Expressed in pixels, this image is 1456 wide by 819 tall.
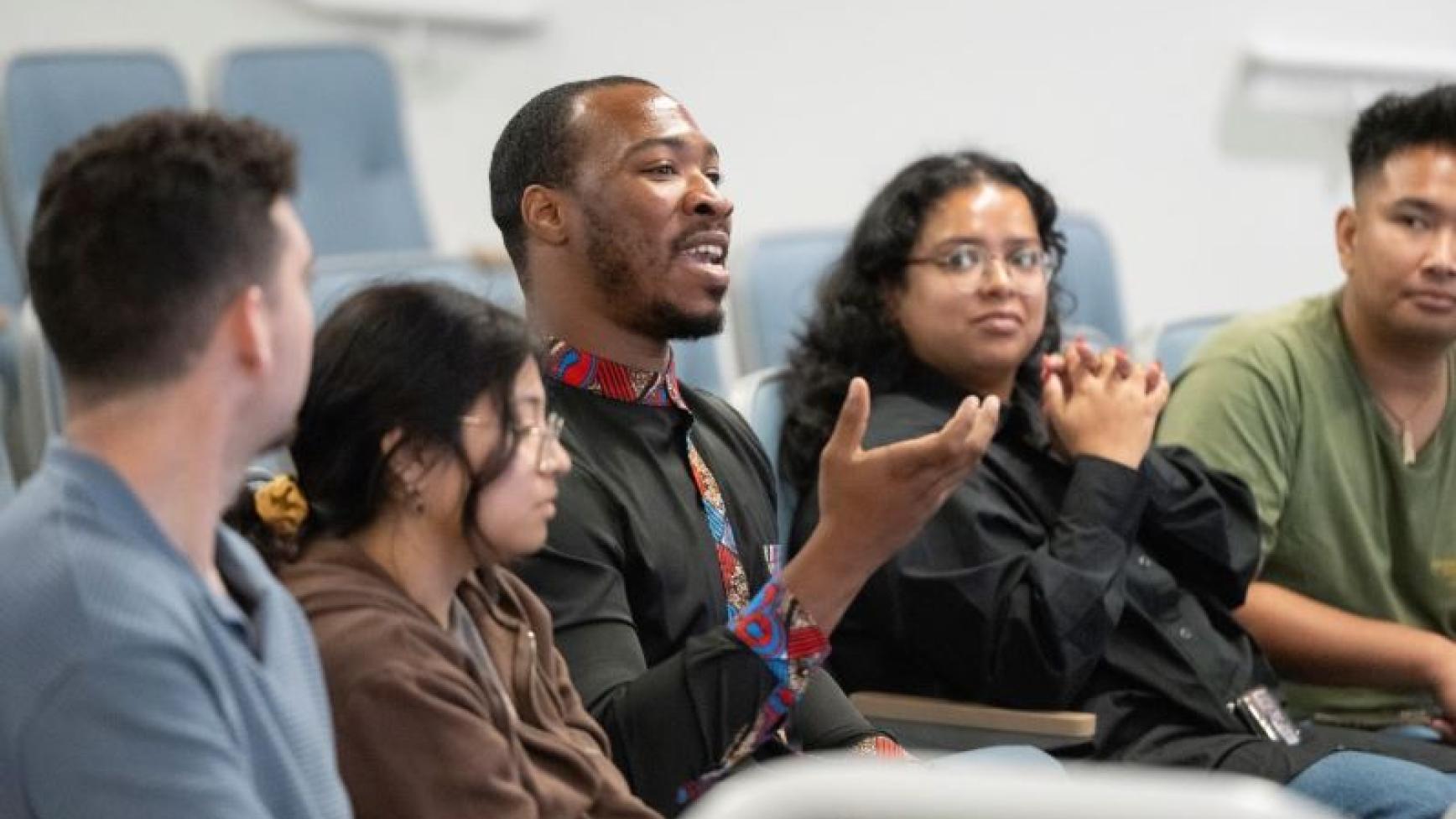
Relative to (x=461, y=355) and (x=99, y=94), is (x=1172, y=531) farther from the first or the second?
(x=99, y=94)

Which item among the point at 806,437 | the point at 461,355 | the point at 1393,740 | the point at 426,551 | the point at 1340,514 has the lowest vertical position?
the point at 1393,740

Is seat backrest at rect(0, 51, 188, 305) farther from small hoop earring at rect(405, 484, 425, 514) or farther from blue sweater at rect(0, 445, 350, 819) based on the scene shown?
blue sweater at rect(0, 445, 350, 819)

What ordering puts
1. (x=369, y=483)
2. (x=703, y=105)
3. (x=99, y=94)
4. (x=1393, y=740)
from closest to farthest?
(x=369, y=483)
(x=1393, y=740)
(x=99, y=94)
(x=703, y=105)

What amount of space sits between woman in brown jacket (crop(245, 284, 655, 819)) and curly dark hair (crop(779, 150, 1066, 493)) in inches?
34.7

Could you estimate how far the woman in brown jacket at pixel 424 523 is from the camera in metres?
1.55

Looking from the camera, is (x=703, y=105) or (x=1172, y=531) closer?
(x=1172, y=531)

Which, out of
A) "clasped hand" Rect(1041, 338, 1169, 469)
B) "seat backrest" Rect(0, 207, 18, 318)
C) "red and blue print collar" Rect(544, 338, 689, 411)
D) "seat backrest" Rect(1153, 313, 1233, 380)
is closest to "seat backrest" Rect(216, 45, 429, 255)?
"seat backrest" Rect(0, 207, 18, 318)

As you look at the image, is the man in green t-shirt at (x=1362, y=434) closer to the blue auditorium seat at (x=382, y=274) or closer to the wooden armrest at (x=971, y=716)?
the wooden armrest at (x=971, y=716)

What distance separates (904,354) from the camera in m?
2.58

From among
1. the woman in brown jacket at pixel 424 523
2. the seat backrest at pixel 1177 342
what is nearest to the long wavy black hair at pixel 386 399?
the woman in brown jacket at pixel 424 523

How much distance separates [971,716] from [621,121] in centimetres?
73

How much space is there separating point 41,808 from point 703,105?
3.97 m

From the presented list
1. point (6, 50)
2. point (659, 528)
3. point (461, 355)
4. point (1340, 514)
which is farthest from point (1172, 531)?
point (6, 50)

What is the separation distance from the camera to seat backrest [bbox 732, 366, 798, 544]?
100 inches
